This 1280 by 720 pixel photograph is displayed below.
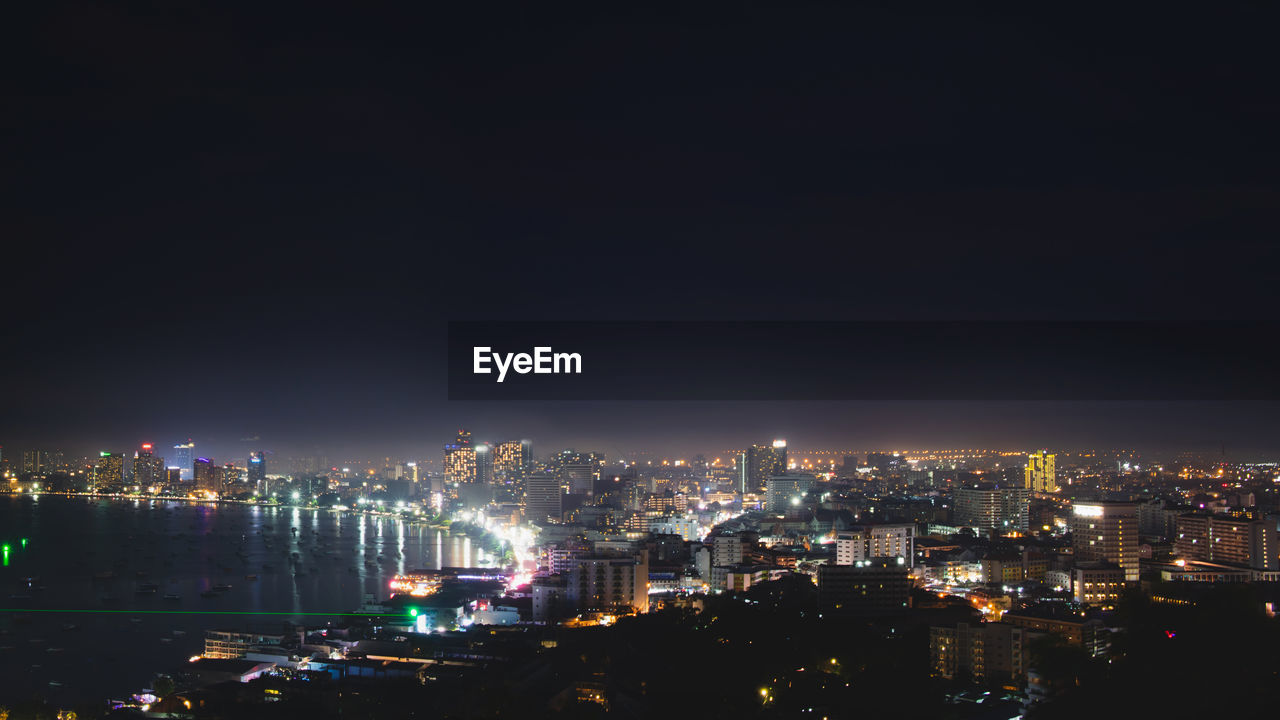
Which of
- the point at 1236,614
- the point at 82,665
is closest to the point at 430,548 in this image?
the point at 82,665

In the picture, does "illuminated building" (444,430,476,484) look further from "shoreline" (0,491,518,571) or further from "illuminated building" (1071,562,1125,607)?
"illuminated building" (1071,562,1125,607)

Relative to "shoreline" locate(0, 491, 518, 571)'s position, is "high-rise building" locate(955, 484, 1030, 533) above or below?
above

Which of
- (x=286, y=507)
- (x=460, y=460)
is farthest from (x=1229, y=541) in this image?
(x=286, y=507)

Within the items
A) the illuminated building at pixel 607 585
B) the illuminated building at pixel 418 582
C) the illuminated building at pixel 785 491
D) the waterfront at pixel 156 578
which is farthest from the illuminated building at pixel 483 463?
the illuminated building at pixel 607 585

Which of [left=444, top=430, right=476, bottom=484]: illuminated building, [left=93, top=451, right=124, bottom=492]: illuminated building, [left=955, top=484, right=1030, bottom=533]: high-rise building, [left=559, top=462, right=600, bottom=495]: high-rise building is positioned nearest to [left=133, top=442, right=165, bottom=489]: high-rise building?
[left=93, top=451, right=124, bottom=492]: illuminated building

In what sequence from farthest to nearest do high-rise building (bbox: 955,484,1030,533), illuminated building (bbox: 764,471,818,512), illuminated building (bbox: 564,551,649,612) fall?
1. illuminated building (bbox: 764,471,818,512)
2. high-rise building (bbox: 955,484,1030,533)
3. illuminated building (bbox: 564,551,649,612)

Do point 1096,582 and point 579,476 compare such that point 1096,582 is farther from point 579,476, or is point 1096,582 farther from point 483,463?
point 483,463

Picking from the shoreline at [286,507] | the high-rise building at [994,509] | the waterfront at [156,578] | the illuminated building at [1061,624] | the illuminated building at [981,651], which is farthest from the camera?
the shoreline at [286,507]

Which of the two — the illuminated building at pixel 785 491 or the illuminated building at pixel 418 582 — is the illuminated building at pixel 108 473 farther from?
the illuminated building at pixel 418 582
